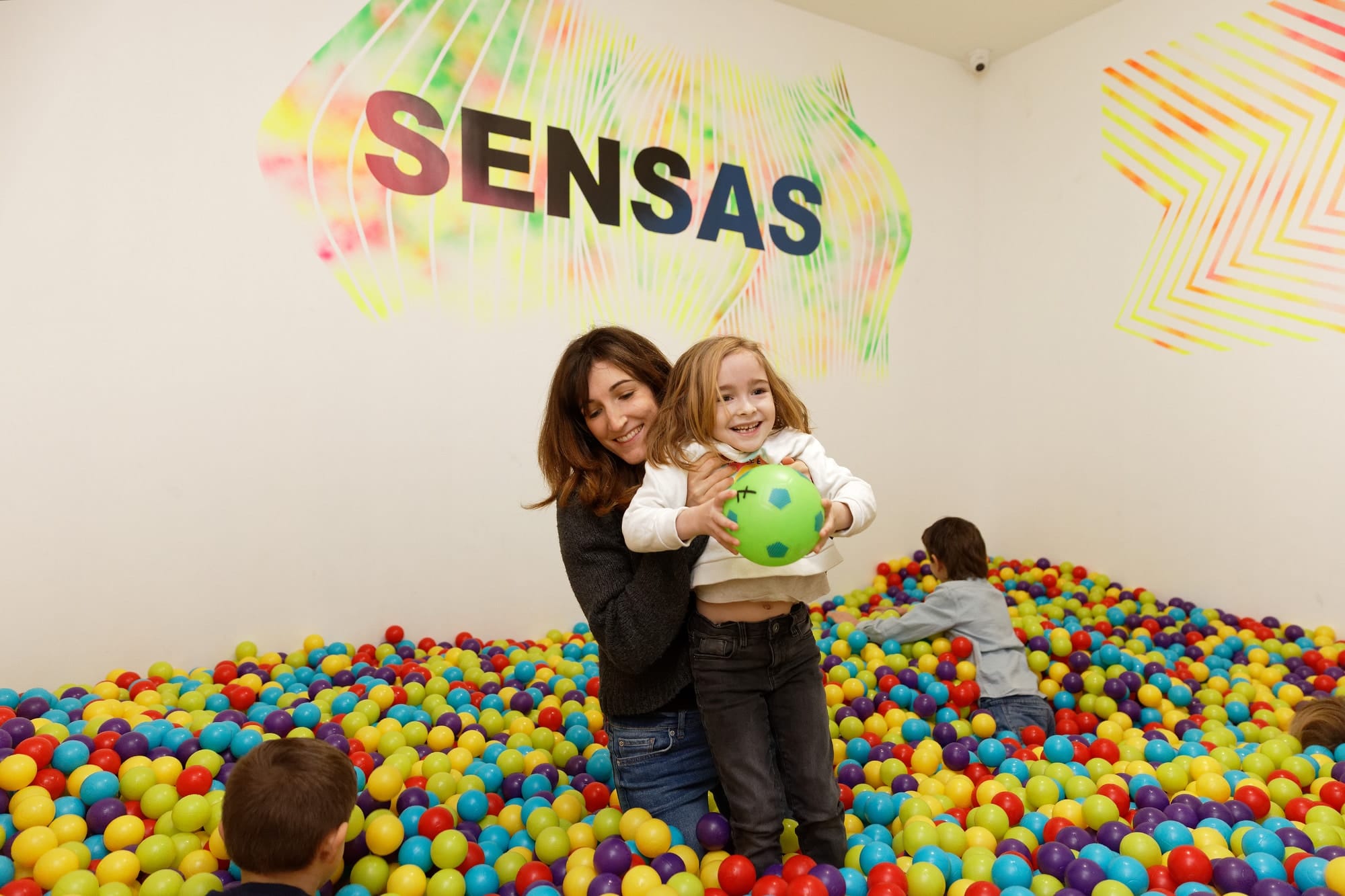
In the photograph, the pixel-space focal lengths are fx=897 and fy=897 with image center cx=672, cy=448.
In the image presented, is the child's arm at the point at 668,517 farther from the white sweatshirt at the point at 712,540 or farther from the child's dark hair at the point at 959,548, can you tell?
the child's dark hair at the point at 959,548

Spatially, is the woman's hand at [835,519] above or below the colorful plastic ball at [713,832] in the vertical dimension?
above

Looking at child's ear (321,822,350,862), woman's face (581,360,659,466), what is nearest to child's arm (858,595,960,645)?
woman's face (581,360,659,466)

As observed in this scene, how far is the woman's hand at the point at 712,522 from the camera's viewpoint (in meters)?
1.54

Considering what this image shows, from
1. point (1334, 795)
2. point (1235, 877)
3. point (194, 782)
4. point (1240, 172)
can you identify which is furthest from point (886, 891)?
point (1240, 172)

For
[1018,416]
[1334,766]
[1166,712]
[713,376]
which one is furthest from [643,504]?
[1018,416]

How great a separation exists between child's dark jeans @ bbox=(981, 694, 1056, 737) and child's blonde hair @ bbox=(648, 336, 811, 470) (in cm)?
159

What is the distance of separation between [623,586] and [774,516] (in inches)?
18.2

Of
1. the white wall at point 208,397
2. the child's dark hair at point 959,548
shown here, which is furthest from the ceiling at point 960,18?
the child's dark hair at point 959,548

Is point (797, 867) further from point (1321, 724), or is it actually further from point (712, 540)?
point (1321, 724)

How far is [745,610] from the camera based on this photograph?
Answer: 1819 mm

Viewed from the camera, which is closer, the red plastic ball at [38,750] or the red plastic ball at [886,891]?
the red plastic ball at [886,891]

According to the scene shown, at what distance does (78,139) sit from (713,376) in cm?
237

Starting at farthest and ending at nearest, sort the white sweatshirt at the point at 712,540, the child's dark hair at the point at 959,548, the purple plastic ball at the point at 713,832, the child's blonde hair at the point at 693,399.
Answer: the child's dark hair at the point at 959,548 < the purple plastic ball at the point at 713,832 < the child's blonde hair at the point at 693,399 < the white sweatshirt at the point at 712,540

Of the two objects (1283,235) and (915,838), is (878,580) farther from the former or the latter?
(915,838)
